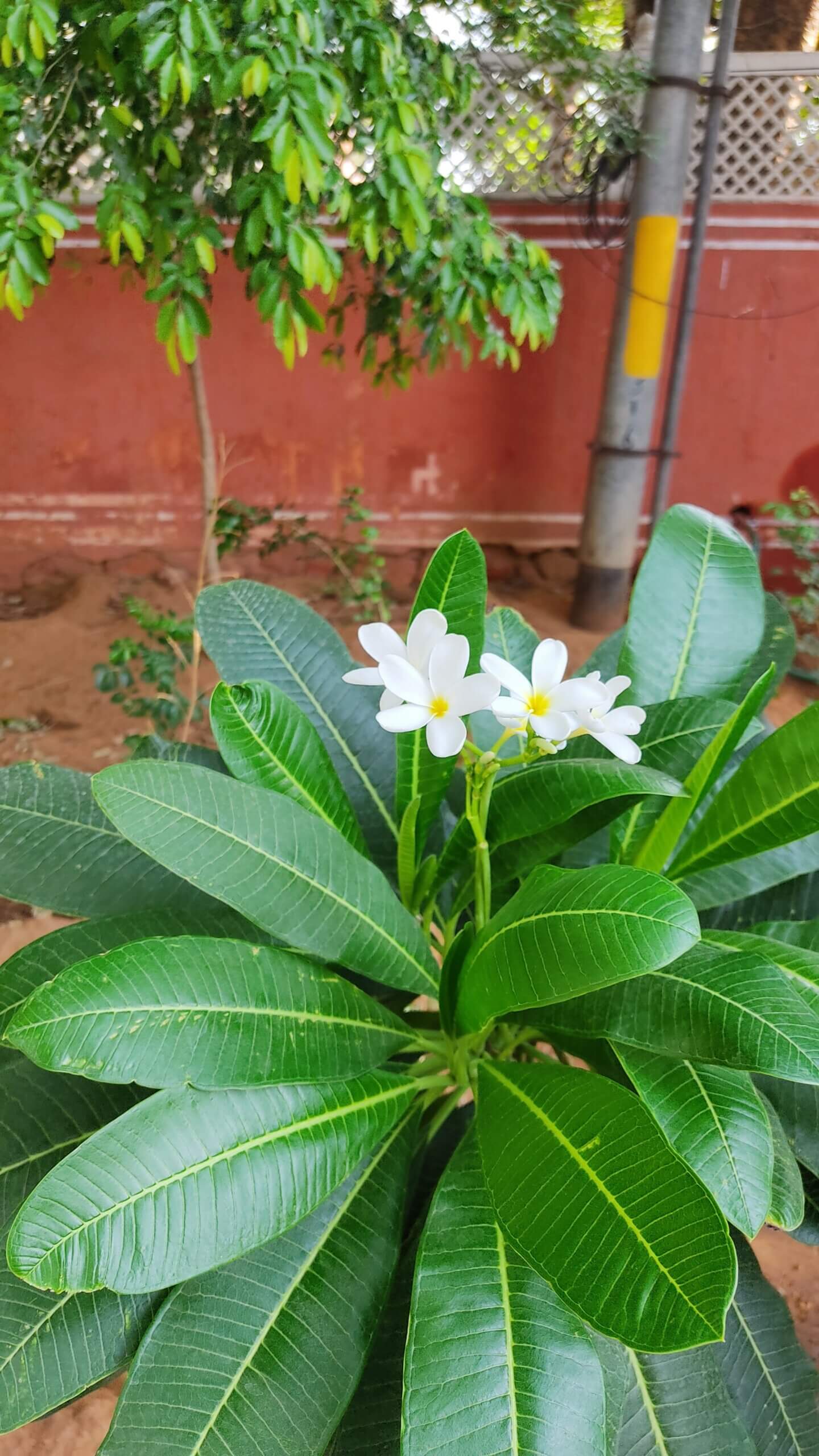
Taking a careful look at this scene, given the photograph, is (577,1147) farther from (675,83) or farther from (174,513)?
(174,513)

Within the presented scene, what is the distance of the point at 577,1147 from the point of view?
0.53 metres

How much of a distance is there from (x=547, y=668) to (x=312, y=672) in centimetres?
30

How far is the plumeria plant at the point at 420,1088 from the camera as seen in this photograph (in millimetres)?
483

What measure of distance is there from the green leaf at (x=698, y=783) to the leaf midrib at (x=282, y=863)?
0.23m

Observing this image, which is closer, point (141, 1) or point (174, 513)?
point (141, 1)

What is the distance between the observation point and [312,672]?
0.85m

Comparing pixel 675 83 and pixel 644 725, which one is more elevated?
pixel 675 83

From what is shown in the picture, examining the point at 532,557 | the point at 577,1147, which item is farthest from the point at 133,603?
the point at 532,557

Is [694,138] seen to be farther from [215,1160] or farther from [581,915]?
[215,1160]

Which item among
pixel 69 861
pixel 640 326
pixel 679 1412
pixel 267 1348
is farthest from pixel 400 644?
pixel 640 326

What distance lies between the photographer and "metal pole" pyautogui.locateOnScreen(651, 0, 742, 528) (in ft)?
8.64

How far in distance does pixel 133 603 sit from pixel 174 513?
1676 millimetres

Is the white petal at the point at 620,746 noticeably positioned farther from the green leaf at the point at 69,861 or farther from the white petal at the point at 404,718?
the green leaf at the point at 69,861

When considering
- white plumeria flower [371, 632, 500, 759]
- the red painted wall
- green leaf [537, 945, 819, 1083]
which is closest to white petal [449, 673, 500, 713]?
white plumeria flower [371, 632, 500, 759]
